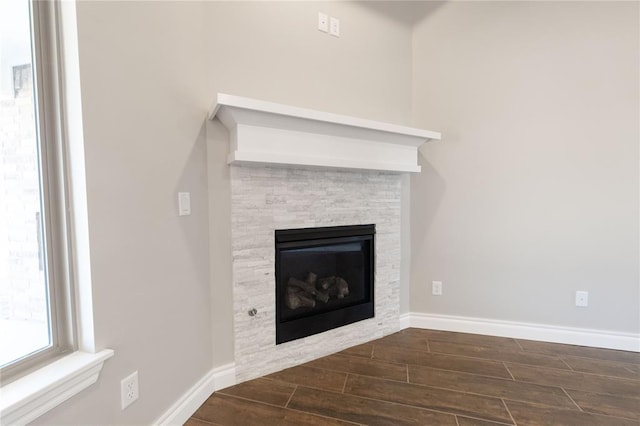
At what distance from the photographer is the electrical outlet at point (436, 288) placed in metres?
2.71

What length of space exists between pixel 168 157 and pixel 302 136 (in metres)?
0.71

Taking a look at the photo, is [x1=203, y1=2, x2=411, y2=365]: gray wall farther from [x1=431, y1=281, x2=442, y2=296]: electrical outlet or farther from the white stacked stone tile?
[x1=431, y1=281, x2=442, y2=296]: electrical outlet

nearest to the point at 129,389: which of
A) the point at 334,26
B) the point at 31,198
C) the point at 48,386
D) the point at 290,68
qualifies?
the point at 48,386

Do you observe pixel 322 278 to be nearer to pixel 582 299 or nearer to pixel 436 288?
pixel 436 288

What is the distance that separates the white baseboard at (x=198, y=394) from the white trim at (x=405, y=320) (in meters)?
1.45

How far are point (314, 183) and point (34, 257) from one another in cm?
144

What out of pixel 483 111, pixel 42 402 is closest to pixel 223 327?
pixel 42 402

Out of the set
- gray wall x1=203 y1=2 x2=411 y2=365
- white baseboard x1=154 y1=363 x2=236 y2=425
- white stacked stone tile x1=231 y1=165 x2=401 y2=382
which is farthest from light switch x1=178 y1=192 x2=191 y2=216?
white baseboard x1=154 y1=363 x2=236 y2=425

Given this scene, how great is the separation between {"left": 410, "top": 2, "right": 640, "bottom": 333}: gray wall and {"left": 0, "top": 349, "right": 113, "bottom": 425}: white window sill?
7.59ft

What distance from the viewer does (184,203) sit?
1.57m

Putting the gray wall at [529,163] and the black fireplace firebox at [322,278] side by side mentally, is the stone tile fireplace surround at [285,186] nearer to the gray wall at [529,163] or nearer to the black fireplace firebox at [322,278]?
the black fireplace firebox at [322,278]

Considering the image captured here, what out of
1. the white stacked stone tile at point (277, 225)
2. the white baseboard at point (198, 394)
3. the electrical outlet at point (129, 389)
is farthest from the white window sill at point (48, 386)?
the white stacked stone tile at point (277, 225)

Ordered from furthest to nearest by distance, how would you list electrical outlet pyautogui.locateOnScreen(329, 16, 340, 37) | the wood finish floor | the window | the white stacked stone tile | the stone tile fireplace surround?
electrical outlet pyautogui.locateOnScreen(329, 16, 340, 37) → the white stacked stone tile → the stone tile fireplace surround → the wood finish floor → the window

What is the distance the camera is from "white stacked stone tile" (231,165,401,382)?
1.87 m
